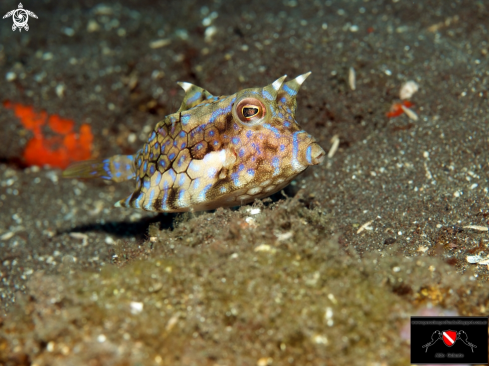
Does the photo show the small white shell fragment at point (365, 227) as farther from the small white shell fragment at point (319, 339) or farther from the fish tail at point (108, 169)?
the fish tail at point (108, 169)

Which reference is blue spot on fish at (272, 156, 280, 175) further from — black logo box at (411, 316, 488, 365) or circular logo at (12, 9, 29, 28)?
circular logo at (12, 9, 29, 28)

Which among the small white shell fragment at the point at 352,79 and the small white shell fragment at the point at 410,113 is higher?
the small white shell fragment at the point at 352,79

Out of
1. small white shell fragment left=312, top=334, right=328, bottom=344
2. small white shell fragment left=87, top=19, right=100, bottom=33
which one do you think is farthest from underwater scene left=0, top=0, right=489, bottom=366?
small white shell fragment left=87, top=19, right=100, bottom=33

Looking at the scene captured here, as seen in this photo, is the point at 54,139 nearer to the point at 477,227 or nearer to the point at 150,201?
the point at 150,201

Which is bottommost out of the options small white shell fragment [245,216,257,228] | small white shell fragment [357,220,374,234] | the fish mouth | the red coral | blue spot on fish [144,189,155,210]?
small white shell fragment [245,216,257,228]

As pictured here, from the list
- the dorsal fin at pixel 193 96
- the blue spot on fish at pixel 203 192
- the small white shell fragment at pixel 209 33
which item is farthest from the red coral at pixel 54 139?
the blue spot on fish at pixel 203 192

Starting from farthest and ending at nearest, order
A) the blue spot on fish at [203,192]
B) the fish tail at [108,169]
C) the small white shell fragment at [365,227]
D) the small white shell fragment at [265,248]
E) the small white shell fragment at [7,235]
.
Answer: the small white shell fragment at [7,235], the fish tail at [108,169], the small white shell fragment at [365,227], the blue spot on fish at [203,192], the small white shell fragment at [265,248]
